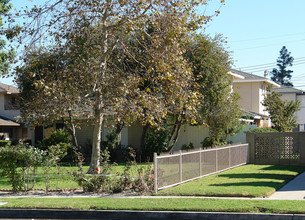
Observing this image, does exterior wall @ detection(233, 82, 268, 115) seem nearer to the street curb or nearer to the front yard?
the front yard

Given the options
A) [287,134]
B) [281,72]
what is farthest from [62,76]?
[281,72]

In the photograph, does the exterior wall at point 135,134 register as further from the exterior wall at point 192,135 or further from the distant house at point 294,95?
the distant house at point 294,95

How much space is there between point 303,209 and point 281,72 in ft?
270

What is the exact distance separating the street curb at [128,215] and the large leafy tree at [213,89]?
1259cm

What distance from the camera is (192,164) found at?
15.8 metres

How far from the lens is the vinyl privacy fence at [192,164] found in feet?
44.4

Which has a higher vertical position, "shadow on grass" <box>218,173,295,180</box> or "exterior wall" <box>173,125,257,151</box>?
"exterior wall" <box>173,125,257,151</box>

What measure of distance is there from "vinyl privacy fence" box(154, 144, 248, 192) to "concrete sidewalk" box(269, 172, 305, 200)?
10.9 feet

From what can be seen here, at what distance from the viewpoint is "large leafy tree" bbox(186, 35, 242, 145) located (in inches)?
878

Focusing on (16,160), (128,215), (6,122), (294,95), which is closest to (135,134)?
(16,160)

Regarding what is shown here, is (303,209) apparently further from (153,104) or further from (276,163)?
(276,163)

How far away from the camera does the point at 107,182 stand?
13.7 metres

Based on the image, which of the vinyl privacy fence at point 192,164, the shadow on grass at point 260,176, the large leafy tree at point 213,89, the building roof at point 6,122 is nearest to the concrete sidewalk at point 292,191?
the shadow on grass at point 260,176

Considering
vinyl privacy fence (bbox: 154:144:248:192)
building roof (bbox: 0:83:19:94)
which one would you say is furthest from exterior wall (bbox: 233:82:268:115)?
building roof (bbox: 0:83:19:94)
